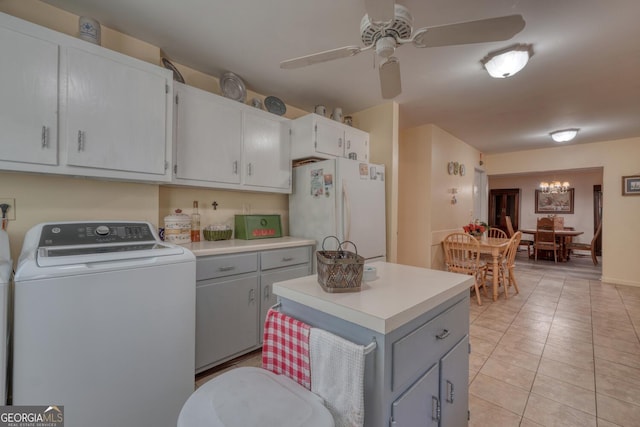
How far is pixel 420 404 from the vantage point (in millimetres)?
985

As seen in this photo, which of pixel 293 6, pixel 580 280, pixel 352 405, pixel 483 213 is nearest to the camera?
pixel 352 405

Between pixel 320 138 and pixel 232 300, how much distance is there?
171 cm

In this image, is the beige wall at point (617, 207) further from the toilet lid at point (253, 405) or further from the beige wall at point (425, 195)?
the toilet lid at point (253, 405)

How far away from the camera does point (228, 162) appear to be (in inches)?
92.4

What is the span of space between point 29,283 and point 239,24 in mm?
1832

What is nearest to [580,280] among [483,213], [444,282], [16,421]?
[483,213]

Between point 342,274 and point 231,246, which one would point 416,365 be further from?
point 231,246

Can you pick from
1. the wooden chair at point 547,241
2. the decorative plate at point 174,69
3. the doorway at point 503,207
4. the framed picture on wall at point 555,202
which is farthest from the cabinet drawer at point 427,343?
the framed picture on wall at point 555,202

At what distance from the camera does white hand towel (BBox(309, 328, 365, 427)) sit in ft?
2.58

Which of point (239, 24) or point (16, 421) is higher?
point (239, 24)

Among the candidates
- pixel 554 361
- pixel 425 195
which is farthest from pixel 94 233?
pixel 425 195

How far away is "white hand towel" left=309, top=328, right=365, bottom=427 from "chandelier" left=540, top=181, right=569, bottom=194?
860cm

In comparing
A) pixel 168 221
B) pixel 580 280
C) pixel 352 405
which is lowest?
pixel 580 280

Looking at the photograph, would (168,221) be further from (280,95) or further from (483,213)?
(483,213)
